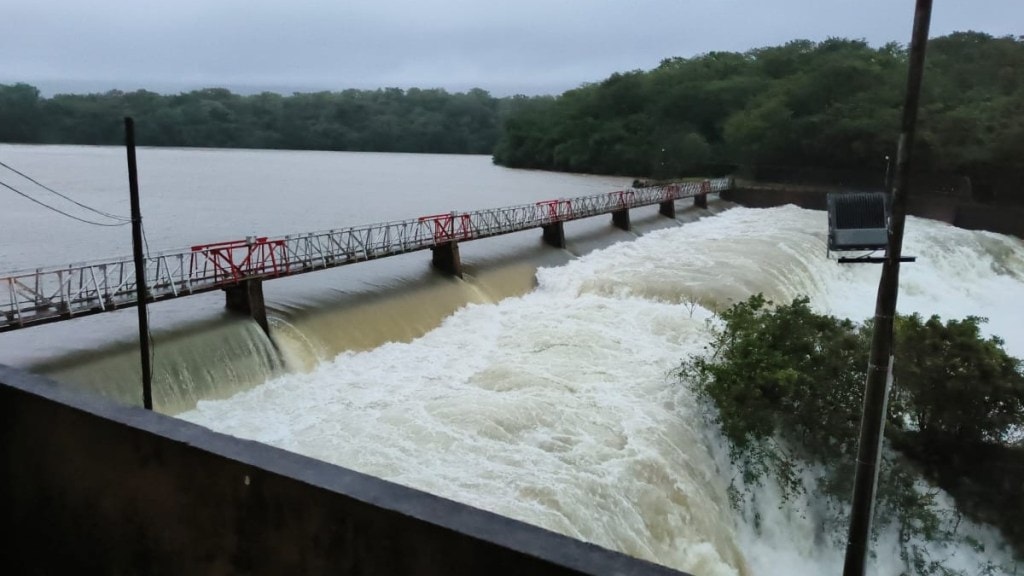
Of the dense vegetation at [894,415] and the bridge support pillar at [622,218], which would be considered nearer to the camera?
the dense vegetation at [894,415]

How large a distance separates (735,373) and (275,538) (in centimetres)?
942

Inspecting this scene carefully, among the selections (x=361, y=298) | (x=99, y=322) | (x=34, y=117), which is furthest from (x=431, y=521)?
(x=34, y=117)

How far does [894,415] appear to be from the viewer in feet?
37.4

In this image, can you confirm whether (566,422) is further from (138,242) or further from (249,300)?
(249,300)

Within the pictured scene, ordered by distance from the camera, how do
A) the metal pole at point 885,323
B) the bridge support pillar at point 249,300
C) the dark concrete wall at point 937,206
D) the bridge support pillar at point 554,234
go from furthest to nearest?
the dark concrete wall at point 937,206, the bridge support pillar at point 554,234, the bridge support pillar at point 249,300, the metal pole at point 885,323

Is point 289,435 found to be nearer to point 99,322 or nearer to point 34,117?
point 99,322

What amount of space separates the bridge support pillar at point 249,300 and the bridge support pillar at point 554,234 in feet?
45.7

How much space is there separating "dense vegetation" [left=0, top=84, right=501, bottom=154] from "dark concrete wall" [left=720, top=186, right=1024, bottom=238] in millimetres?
43472

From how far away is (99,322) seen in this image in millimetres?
13375

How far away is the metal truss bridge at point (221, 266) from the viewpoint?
11359 millimetres

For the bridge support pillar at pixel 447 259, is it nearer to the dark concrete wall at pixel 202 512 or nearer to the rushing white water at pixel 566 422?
the rushing white water at pixel 566 422

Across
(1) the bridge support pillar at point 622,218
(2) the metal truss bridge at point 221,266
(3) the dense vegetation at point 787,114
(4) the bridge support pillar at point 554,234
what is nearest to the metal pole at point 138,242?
(2) the metal truss bridge at point 221,266

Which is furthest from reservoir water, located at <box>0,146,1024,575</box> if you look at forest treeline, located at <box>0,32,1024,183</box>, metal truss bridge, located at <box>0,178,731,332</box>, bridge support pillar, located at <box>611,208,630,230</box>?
forest treeline, located at <box>0,32,1024,183</box>

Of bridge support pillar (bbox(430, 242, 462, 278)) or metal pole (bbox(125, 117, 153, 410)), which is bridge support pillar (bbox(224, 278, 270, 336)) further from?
bridge support pillar (bbox(430, 242, 462, 278))
